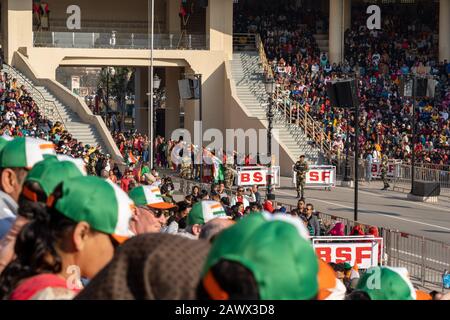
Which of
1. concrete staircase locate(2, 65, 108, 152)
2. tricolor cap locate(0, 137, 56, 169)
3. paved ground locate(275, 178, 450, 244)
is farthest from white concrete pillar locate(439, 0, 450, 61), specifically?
tricolor cap locate(0, 137, 56, 169)

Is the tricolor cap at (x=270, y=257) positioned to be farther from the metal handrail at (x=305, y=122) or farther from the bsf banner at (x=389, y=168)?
the metal handrail at (x=305, y=122)

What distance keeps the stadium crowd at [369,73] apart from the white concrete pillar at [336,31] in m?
0.44

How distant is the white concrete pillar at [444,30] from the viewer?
4838 centimetres

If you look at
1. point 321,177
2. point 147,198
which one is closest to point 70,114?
point 321,177

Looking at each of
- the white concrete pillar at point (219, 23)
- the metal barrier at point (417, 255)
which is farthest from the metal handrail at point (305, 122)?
the metal barrier at point (417, 255)

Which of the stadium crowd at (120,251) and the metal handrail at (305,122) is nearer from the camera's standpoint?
the stadium crowd at (120,251)

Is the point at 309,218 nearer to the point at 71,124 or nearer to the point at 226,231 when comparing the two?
the point at 226,231

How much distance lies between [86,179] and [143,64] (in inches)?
1651

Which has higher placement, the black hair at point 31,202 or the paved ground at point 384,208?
the black hair at point 31,202

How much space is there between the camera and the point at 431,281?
18.8 meters

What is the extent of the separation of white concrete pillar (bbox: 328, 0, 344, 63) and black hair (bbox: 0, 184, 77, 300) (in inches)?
1780

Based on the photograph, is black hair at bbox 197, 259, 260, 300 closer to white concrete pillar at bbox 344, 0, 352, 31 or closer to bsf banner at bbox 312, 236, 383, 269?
bsf banner at bbox 312, 236, 383, 269

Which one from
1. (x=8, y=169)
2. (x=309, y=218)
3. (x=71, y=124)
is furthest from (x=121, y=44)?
(x=8, y=169)
